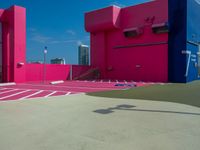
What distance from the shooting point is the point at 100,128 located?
4.32 meters

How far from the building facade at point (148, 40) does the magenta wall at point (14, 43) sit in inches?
361

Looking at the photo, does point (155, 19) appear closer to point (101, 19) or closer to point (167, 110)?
point (101, 19)

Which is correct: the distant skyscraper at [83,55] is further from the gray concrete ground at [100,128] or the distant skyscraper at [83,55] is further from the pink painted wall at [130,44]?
the gray concrete ground at [100,128]

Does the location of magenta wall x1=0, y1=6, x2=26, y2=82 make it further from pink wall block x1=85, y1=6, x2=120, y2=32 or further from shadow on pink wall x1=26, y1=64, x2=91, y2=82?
pink wall block x1=85, y1=6, x2=120, y2=32

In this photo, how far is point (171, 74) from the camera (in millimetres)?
19562

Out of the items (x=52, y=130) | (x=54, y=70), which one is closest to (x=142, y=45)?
(x=54, y=70)

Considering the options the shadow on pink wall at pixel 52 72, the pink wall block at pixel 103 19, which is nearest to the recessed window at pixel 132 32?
the pink wall block at pixel 103 19

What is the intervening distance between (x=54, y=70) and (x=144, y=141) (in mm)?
18986

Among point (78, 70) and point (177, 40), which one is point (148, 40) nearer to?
point (177, 40)

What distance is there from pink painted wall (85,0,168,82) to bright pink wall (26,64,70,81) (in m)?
4.77

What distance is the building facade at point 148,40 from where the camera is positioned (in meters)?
19.0

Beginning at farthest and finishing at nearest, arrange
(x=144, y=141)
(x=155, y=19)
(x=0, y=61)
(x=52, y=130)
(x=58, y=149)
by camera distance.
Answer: (x=155, y=19) < (x=0, y=61) < (x=52, y=130) < (x=144, y=141) < (x=58, y=149)

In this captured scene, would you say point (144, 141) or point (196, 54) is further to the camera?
point (196, 54)

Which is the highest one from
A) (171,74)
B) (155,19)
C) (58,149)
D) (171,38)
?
(155,19)
